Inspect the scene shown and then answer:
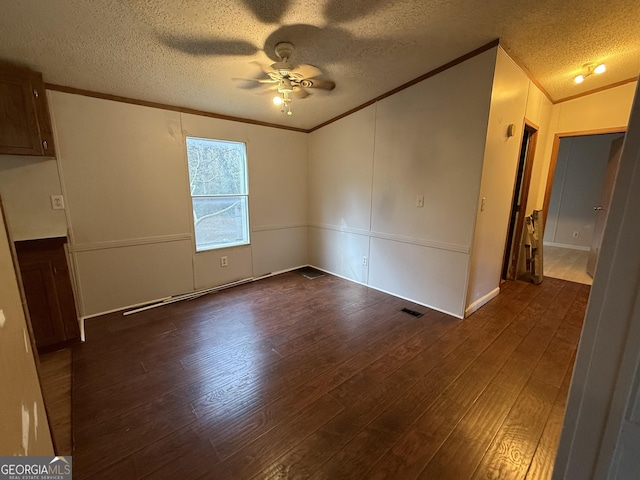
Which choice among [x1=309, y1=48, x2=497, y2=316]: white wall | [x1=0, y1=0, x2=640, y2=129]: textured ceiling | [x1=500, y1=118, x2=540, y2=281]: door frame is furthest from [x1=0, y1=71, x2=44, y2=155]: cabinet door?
[x1=500, y1=118, x2=540, y2=281]: door frame

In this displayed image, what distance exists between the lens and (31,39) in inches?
74.0

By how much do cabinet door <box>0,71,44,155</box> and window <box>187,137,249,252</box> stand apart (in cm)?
132

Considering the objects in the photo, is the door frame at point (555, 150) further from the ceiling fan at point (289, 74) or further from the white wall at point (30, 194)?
the white wall at point (30, 194)

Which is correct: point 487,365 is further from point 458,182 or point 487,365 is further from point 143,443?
point 143,443

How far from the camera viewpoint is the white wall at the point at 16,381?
698 millimetres

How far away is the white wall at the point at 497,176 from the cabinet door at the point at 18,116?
3.91 metres

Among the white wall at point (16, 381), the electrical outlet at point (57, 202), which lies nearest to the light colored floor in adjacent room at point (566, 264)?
the white wall at point (16, 381)

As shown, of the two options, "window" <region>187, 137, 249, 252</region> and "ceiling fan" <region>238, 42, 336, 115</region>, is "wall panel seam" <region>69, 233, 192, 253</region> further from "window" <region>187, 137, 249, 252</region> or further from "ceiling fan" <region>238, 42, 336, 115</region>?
"ceiling fan" <region>238, 42, 336, 115</region>

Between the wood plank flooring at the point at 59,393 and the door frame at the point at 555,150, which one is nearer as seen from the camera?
the wood plank flooring at the point at 59,393

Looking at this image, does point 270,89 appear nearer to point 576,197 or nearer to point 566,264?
point 566,264

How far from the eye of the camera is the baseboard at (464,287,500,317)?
9.52ft

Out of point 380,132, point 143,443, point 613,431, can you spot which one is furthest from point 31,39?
point 613,431

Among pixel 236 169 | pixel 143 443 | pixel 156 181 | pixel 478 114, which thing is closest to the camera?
pixel 143 443

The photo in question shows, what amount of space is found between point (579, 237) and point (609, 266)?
749cm
